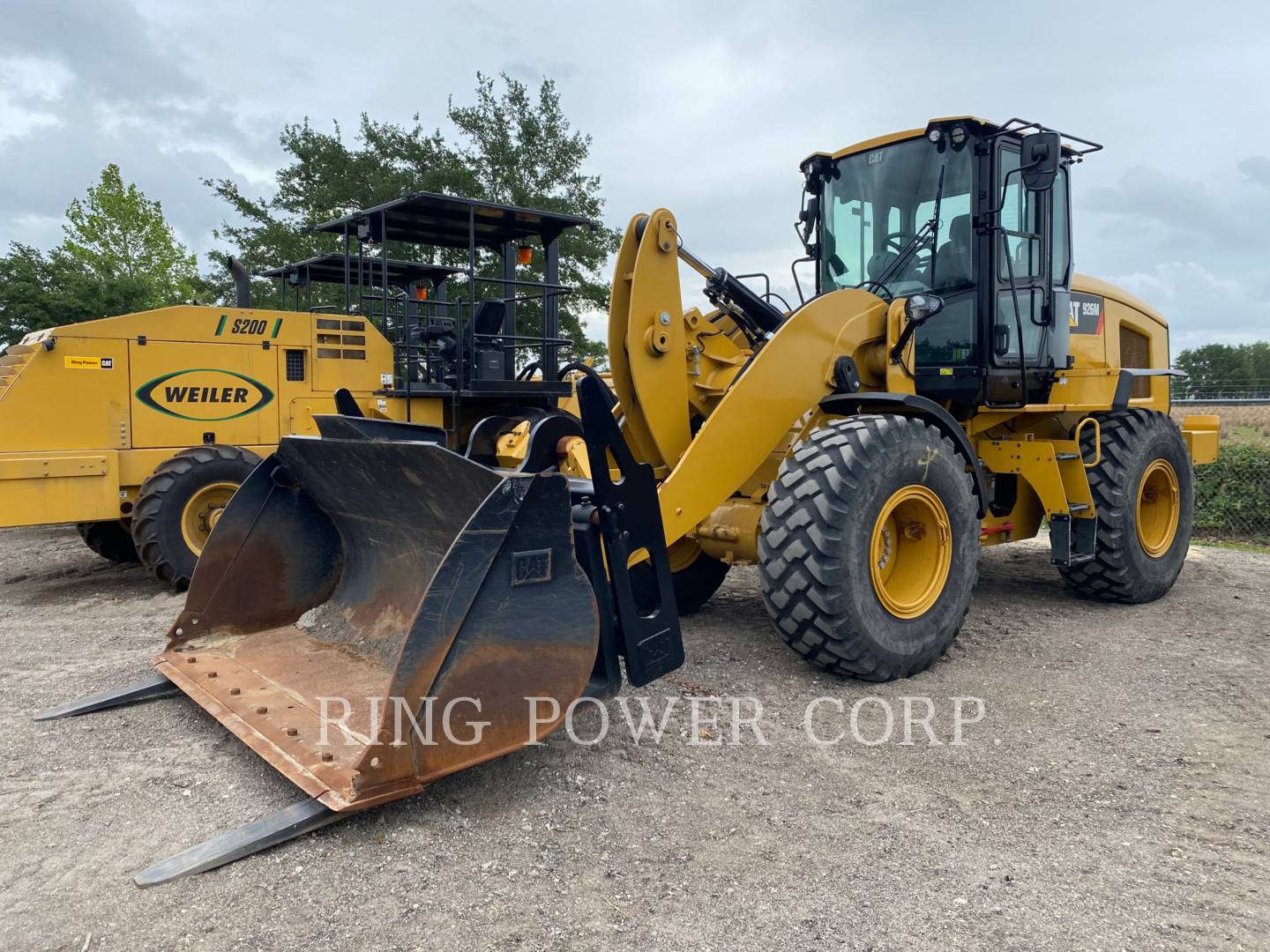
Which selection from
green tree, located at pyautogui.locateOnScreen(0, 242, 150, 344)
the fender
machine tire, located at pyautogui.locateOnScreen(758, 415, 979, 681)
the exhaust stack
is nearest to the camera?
machine tire, located at pyautogui.locateOnScreen(758, 415, 979, 681)

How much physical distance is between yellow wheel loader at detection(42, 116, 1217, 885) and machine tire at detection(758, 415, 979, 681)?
0.04ft

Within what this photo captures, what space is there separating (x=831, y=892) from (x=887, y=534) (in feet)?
8.13

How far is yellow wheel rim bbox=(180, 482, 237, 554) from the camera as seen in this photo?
6898 millimetres

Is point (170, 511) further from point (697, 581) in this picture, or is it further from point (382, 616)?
point (697, 581)

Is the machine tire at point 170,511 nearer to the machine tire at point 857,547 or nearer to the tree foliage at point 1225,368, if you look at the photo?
the machine tire at point 857,547

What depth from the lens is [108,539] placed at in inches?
314

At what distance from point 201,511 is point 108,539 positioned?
1.56 meters

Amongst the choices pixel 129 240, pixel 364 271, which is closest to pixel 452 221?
pixel 364 271

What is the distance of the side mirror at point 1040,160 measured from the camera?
4887 mm

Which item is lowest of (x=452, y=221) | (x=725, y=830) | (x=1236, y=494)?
(x=725, y=830)

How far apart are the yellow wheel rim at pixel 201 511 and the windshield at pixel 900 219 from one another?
467cm

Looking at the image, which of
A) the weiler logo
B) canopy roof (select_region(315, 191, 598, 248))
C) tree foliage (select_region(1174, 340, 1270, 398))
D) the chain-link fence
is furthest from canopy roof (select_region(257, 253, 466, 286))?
tree foliage (select_region(1174, 340, 1270, 398))

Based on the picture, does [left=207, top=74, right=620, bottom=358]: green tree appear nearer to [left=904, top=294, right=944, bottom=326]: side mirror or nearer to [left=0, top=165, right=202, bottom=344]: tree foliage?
[left=0, top=165, right=202, bottom=344]: tree foliage

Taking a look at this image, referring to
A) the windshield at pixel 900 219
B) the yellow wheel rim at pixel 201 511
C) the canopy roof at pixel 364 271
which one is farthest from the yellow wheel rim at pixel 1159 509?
the yellow wheel rim at pixel 201 511
